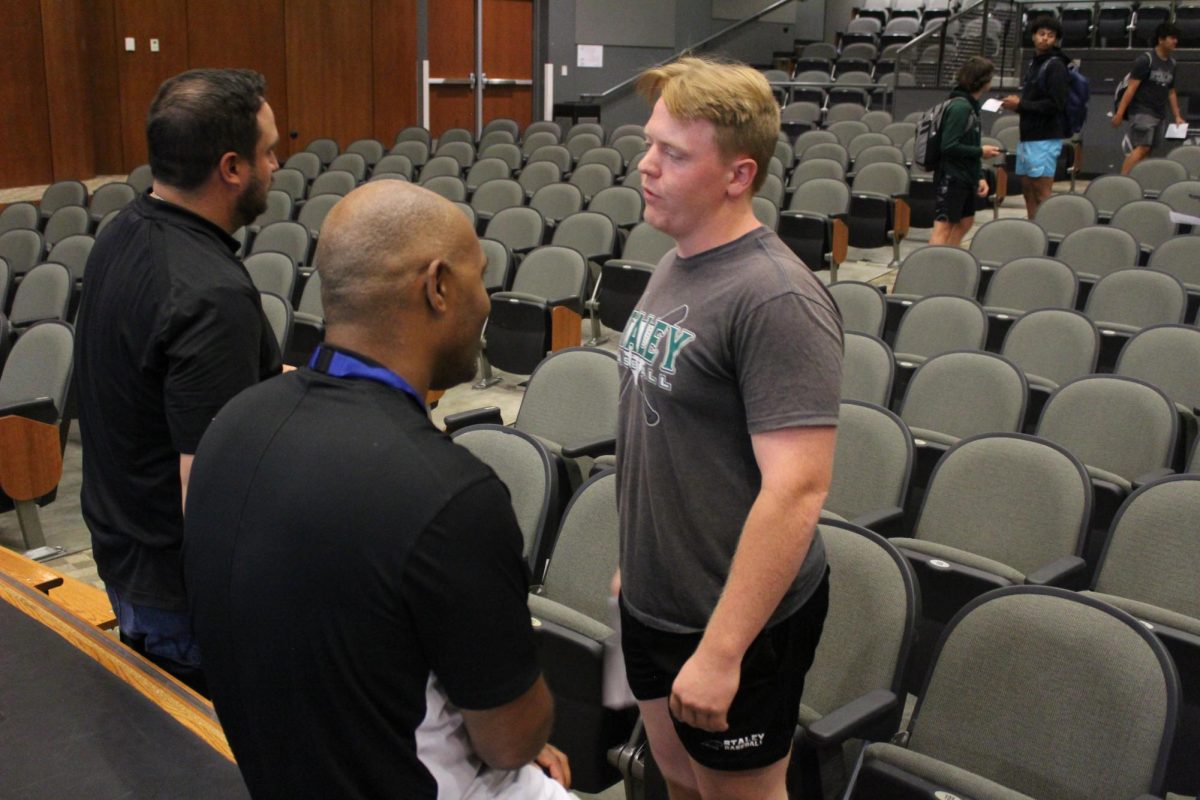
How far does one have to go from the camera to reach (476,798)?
126 centimetres

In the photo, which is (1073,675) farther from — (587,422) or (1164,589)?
(587,422)

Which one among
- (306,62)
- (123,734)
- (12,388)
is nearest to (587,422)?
(123,734)

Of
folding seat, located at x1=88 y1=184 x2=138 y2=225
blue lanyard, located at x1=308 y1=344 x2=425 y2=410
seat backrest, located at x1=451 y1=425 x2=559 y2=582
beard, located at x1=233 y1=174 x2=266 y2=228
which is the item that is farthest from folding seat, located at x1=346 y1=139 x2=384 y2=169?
blue lanyard, located at x1=308 y1=344 x2=425 y2=410

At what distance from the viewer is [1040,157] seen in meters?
7.88

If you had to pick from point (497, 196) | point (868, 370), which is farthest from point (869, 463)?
point (497, 196)

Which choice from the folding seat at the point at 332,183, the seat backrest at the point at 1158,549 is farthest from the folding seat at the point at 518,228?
the seat backrest at the point at 1158,549

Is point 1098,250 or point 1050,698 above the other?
point 1098,250

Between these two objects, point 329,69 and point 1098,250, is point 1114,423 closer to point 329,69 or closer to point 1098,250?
point 1098,250

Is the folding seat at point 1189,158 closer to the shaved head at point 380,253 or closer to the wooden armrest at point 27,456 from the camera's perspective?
the wooden armrest at point 27,456

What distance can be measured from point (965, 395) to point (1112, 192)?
460cm

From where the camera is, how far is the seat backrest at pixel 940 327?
4461 mm

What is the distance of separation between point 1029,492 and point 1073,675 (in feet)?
3.08

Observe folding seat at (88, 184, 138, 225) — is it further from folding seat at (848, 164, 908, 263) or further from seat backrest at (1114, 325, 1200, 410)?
seat backrest at (1114, 325, 1200, 410)

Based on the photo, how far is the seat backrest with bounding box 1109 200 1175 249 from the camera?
631cm
